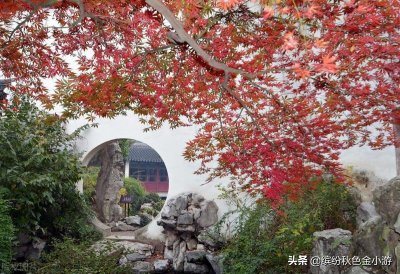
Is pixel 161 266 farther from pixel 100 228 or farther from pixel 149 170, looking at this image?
pixel 149 170

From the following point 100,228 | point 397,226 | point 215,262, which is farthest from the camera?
point 100,228

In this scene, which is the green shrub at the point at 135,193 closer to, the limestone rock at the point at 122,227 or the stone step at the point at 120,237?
the limestone rock at the point at 122,227

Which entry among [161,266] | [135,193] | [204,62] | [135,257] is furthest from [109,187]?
[204,62]

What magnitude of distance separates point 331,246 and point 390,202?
872mm

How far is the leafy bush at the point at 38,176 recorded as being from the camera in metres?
6.21

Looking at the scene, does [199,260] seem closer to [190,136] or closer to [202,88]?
[190,136]

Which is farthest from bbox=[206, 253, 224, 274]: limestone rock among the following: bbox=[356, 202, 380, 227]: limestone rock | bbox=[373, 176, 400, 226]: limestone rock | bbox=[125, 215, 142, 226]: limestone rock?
bbox=[125, 215, 142, 226]: limestone rock

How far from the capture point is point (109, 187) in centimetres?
1113

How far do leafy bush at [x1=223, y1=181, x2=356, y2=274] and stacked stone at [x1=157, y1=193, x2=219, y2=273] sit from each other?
138 centimetres

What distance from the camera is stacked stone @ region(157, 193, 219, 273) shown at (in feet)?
24.0

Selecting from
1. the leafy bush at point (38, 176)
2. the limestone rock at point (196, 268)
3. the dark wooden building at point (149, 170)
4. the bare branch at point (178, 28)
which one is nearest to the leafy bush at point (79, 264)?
the leafy bush at point (38, 176)

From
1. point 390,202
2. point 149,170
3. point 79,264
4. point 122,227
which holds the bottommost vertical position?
point 79,264

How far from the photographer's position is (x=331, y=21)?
154 inches

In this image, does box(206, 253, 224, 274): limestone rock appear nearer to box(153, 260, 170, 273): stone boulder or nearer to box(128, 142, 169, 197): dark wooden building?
box(153, 260, 170, 273): stone boulder
